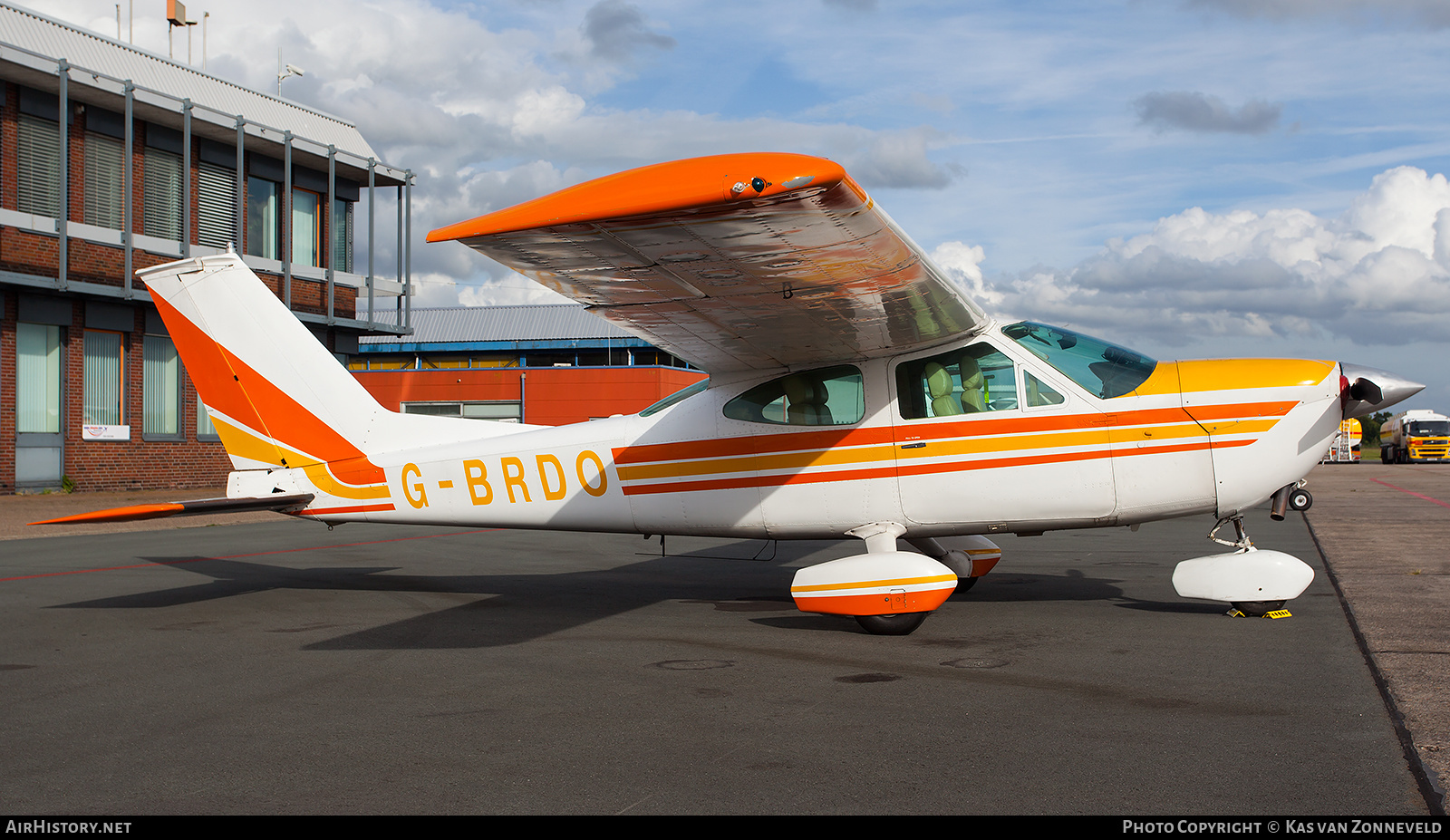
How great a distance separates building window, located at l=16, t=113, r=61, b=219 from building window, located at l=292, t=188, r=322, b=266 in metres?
6.09

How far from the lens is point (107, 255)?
2300 cm

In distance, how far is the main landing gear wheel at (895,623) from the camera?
675cm

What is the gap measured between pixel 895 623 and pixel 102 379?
23.3 m

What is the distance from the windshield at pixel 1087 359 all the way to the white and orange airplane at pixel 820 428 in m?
0.02

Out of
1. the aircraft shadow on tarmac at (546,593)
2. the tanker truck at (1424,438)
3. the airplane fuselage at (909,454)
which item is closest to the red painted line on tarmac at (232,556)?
the aircraft shadow on tarmac at (546,593)

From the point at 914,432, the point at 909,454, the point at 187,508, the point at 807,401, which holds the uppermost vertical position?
the point at 807,401

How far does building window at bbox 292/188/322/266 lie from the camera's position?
27531 mm

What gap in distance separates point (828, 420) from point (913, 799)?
14.4ft

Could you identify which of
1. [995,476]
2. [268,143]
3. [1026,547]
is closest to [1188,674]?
[995,476]

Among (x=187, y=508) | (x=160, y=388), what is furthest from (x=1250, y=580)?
(x=160, y=388)

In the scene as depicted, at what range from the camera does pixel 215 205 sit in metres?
25.6

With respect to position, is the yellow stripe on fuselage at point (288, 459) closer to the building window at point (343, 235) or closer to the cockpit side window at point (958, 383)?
the cockpit side window at point (958, 383)

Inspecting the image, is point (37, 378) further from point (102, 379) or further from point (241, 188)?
point (241, 188)

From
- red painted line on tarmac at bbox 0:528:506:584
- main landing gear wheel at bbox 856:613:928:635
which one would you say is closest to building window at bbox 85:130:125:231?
red painted line on tarmac at bbox 0:528:506:584
